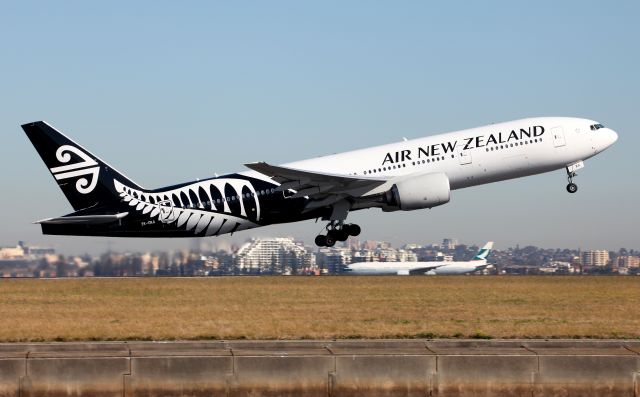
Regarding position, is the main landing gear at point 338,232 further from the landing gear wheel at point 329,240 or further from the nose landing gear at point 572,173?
the nose landing gear at point 572,173

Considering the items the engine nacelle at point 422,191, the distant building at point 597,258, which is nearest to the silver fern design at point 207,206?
the engine nacelle at point 422,191

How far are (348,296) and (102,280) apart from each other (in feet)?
53.2

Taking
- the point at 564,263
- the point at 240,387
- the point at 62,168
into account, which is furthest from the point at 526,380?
the point at 564,263

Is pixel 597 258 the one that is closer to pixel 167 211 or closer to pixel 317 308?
pixel 167 211

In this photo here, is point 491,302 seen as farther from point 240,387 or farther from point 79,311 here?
point 240,387

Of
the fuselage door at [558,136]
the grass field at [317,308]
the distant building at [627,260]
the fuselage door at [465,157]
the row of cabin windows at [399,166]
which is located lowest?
the grass field at [317,308]

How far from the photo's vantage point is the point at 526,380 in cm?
2227

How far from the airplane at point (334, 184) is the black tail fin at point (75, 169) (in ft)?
0.17

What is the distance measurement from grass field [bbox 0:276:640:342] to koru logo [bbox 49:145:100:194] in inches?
200

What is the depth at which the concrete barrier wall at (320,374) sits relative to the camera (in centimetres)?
2147

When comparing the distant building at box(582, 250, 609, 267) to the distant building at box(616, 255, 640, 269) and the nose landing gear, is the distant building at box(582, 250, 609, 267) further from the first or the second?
the nose landing gear

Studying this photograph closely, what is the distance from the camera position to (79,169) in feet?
176

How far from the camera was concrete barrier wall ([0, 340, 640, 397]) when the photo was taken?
70.4 ft

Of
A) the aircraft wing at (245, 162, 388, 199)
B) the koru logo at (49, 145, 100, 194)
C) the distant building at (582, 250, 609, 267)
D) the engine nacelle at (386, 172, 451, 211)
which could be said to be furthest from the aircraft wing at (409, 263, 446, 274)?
the koru logo at (49, 145, 100, 194)
